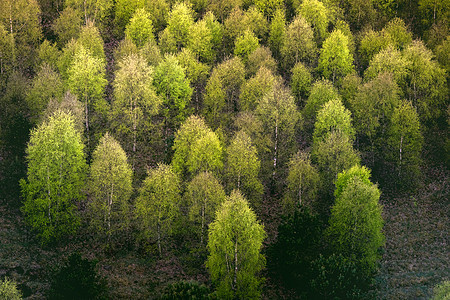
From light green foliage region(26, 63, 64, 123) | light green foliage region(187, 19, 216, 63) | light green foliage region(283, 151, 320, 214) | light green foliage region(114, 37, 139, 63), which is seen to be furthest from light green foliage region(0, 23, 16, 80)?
light green foliage region(283, 151, 320, 214)

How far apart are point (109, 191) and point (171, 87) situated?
74.6 feet

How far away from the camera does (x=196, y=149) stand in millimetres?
64438

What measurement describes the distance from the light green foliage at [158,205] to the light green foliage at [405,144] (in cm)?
3233

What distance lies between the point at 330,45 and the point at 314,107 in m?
16.3

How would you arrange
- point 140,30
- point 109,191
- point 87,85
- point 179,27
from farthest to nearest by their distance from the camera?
1. point 179,27
2. point 140,30
3. point 87,85
4. point 109,191

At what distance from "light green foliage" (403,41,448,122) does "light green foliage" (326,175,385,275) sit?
2779 centimetres

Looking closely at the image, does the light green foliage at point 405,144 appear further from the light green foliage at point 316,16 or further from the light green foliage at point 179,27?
the light green foliage at point 179,27

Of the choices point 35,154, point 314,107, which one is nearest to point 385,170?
point 314,107

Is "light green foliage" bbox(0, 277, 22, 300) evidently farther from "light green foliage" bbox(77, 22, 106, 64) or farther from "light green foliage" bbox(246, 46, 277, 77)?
"light green foliage" bbox(246, 46, 277, 77)

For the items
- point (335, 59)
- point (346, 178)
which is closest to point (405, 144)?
point (346, 178)

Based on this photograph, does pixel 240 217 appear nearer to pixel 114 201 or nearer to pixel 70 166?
pixel 114 201

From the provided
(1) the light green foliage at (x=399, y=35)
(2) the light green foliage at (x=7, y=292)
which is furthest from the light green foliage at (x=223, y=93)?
(2) the light green foliage at (x=7, y=292)

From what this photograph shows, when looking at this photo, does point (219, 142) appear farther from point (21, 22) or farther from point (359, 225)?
point (21, 22)

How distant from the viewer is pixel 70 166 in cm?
6216
